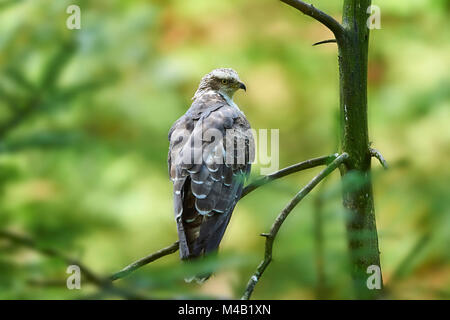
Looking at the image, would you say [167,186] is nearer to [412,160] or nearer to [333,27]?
[333,27]

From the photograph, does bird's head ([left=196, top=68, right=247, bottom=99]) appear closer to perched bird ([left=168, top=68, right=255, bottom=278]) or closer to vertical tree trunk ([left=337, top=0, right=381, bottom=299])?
perched bird ([left=168, top=68, right=255, bottom=278])

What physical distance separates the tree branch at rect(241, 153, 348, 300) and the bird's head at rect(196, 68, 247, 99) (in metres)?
1.56

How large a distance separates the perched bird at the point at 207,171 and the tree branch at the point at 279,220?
0.57 metres

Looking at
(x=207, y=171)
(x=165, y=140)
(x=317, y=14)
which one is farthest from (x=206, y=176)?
(x=165, y=140)

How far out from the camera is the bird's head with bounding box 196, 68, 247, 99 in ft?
12.1

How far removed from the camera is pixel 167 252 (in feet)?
7.84

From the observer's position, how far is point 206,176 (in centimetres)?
278

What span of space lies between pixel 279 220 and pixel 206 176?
1178 mm

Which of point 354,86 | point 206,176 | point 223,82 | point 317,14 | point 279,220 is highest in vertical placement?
point 223,82

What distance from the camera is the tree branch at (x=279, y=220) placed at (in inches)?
50.3

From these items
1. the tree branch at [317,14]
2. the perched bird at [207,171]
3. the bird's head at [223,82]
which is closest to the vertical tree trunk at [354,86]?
the tree branch at [317,14]

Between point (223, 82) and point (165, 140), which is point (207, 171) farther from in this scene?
point (165, 140)

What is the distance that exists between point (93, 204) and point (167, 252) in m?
3.56

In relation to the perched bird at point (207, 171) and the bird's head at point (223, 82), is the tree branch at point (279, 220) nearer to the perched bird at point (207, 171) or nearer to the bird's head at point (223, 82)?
the perched bird at point (207, 171)
